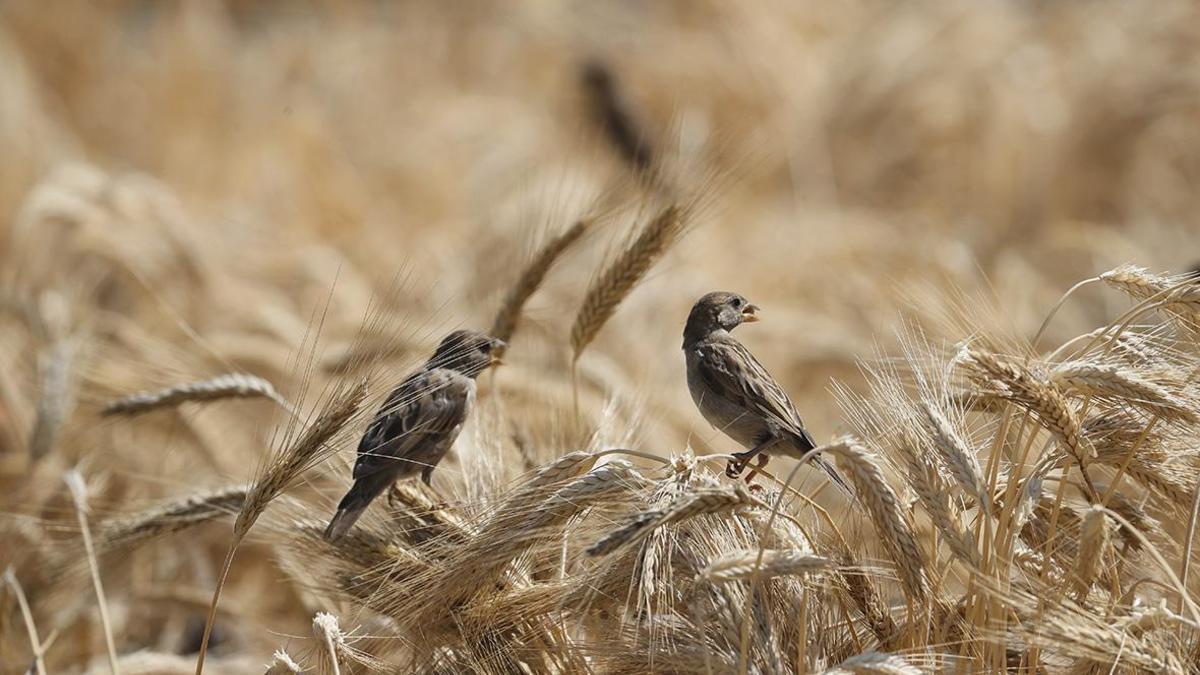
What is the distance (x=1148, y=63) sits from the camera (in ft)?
33.2

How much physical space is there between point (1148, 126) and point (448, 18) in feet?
30.0

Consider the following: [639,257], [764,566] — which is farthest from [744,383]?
[764,566]

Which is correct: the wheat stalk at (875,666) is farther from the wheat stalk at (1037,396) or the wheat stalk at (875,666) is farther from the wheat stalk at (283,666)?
the wheat stalk at (283,666)

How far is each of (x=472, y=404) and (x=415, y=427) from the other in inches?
15.2

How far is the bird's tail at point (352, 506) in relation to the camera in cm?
289

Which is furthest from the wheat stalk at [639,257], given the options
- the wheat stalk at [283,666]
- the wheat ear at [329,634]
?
the wheat stalk at [283,666]

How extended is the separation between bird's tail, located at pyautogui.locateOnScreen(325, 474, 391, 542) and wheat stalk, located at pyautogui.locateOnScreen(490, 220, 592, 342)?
3.30 feet

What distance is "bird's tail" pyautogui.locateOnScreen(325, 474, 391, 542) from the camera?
9.47 feet

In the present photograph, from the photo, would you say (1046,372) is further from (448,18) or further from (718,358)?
(448,18)

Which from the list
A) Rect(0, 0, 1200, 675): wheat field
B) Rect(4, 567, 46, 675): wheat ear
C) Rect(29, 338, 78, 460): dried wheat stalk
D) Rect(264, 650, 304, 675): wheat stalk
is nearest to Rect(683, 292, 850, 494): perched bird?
Rect(0, 0, 1200, 675): wheat field

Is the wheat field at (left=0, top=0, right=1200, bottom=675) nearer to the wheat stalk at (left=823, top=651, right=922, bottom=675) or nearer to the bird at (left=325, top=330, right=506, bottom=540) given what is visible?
the wheat stalk at (left=823, top=651, right=922, bottom=675)

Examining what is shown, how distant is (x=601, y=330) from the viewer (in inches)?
181

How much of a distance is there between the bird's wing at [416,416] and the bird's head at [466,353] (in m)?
0.07

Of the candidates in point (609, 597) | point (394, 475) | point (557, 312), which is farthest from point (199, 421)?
point (609, 597)
